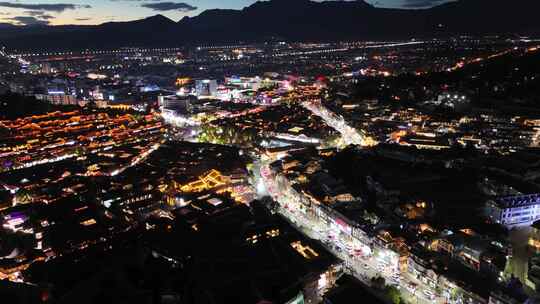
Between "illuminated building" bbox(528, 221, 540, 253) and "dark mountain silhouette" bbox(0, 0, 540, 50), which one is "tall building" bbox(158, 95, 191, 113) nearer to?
"illuminated building" bbox(528, 221, 540, 253)

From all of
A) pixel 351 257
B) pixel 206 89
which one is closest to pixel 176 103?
pixel 206 89

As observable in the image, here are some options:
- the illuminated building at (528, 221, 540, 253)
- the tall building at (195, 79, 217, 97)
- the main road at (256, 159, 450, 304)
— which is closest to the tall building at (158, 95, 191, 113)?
the tall building at (195, 79, 217, 97)

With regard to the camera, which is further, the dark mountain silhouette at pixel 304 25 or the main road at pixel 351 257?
the dark mountain silhouette at pixel 304 25

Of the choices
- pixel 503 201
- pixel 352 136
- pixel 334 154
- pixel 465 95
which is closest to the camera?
pixel 503 201

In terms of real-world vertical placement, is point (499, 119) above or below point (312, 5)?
below

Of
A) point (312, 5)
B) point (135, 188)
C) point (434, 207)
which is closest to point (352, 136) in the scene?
point (434, 207)

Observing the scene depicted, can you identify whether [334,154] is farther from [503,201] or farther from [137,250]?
[137,250]

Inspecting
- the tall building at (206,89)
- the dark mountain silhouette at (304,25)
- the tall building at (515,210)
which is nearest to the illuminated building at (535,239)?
the tall building at (515,210)

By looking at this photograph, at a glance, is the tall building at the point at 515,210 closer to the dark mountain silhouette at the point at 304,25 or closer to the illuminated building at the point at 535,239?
the illuminated building at the point at 535,239
